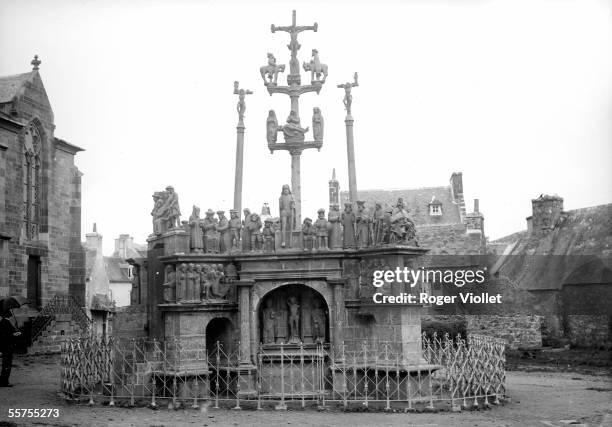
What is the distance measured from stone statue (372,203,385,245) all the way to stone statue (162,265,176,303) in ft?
19.3

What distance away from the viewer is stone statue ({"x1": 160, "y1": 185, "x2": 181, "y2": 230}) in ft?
73.2

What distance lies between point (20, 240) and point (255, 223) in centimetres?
1616

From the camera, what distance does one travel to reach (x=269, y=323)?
864 inches

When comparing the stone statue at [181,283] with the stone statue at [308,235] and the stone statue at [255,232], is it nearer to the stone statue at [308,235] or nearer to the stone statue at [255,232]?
the stone statue at [255,232]

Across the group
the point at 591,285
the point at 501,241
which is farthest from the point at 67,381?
the point at 501,241

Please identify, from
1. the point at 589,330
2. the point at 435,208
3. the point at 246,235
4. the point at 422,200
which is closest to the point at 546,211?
the point at 589,330

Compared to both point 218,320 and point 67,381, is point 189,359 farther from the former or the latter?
point 67,381

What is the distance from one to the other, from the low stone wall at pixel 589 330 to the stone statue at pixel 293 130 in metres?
18.9

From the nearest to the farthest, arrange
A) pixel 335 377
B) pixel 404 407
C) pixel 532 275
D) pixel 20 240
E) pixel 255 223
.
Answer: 1. pixel 404 407
2. pixel 335 377
3. pixel 255 223
4. pixel 20 240
5. pixel 532 275

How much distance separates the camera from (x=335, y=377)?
67.8 ft

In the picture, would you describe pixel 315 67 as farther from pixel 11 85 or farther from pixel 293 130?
pixel 11 85

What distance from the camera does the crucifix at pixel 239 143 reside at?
2359 centimetres

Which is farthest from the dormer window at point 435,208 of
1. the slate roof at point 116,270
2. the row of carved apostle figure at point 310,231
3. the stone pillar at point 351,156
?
the row of carved apostle figure at point 310,231

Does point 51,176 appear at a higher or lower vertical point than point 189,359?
higher
